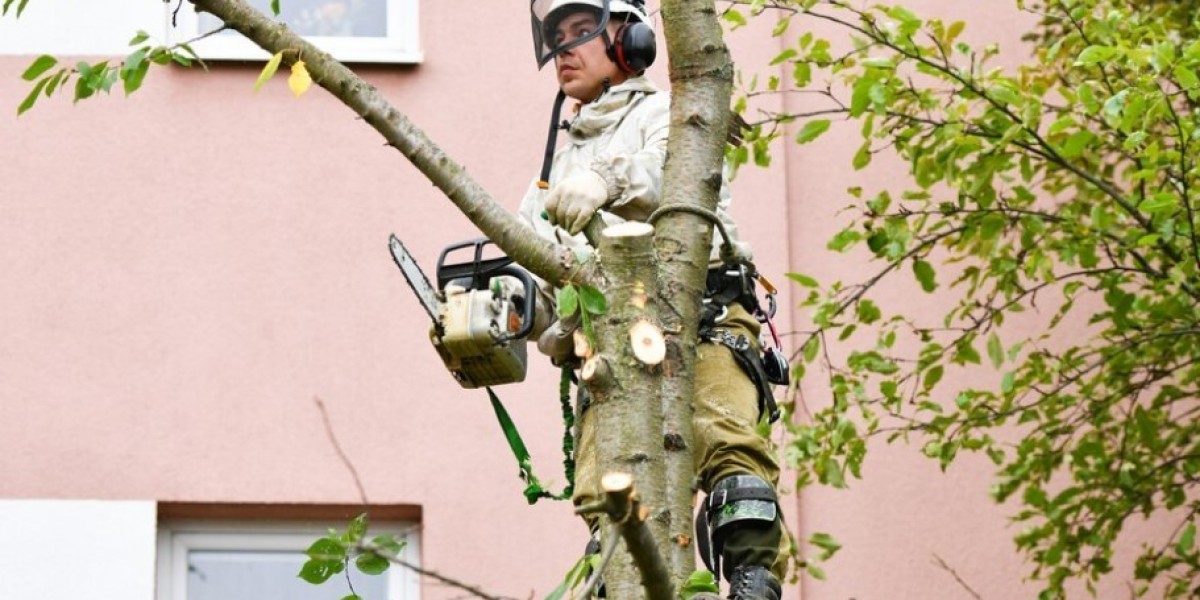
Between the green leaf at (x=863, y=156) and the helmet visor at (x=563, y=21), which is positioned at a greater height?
the green leaf at (x=863, y=156)

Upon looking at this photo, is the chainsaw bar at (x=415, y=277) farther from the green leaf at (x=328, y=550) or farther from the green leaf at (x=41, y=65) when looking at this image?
the green leaf at (x=328, y=550)

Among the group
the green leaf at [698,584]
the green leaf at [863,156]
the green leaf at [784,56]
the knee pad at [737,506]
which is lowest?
the green leaf at [698,584]

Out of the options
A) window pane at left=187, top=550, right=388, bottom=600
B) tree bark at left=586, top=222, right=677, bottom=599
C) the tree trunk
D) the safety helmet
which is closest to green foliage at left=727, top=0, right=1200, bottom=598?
the safety helmet

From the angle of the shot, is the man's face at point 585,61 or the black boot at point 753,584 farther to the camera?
the man's face at point 585,61

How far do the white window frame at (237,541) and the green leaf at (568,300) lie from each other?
4341mm

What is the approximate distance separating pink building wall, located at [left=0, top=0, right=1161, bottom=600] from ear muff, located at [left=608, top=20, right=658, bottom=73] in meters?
2.66

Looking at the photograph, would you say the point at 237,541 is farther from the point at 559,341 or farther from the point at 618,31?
the point at 618,31

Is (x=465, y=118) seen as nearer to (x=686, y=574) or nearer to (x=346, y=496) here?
(x=346, y=496)

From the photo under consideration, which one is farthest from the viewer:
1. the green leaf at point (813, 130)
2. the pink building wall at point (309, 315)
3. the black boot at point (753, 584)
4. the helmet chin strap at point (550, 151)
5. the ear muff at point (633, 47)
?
the pink building wall at point (309, 315)

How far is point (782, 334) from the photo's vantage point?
852 cm

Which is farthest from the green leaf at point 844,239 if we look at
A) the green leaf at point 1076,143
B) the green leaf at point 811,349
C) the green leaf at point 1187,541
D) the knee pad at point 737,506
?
the knee pad at point 737,506

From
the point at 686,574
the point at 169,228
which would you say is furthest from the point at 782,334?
the point at 686,574

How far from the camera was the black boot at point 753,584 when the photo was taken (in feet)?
17.8

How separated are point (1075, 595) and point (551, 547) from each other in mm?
1905
